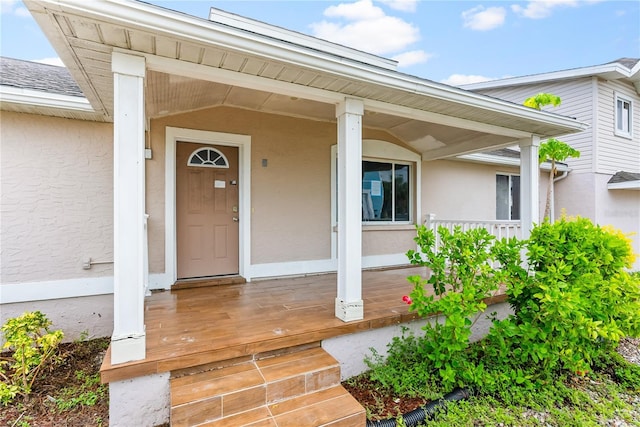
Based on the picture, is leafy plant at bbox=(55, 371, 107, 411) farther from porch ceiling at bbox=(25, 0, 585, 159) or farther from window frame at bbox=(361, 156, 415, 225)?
window frame at bbox=(361, 156, 415, 225)

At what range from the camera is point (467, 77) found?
32.4m

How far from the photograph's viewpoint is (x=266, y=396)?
233 centimetres

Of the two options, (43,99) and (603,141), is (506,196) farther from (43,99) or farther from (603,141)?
(43,99)

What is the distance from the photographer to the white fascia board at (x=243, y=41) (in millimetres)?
1914

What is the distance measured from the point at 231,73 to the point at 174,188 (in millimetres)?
2206

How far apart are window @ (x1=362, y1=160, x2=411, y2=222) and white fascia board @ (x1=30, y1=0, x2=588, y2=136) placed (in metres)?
2.53

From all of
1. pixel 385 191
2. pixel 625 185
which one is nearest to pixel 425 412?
pixel 385 191

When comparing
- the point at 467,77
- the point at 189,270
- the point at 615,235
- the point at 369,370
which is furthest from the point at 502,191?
the point at 467,77

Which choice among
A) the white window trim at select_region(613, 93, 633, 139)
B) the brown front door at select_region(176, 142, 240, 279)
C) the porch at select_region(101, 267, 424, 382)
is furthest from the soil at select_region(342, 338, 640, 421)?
the white window trim at select_region(613, 93, 633, 139)

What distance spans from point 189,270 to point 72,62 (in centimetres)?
284

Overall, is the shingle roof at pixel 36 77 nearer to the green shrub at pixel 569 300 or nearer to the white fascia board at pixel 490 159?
the green shrub at pixel 569 300

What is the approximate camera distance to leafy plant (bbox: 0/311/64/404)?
8.77 ft

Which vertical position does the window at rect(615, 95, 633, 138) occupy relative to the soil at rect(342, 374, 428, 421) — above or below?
above

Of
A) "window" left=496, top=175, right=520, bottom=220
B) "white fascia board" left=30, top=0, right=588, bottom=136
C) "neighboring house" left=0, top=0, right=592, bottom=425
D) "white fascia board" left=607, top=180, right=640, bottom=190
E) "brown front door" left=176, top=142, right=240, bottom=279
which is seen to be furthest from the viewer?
"white fascia board" left=607, top=180, right=640, bottom=190
